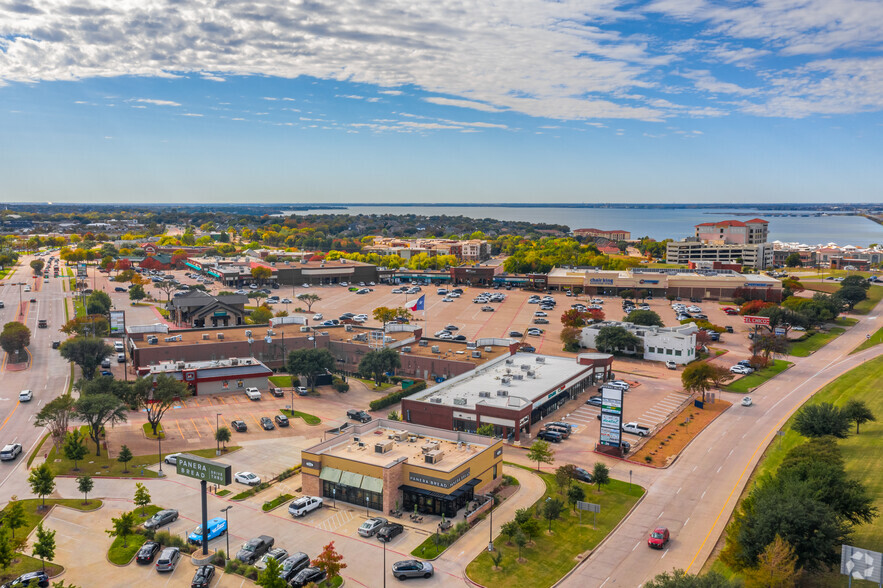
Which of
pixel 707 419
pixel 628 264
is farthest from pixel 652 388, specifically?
pixel 628 264

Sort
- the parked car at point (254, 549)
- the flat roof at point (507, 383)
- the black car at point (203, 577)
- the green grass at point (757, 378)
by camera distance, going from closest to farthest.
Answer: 1. the black car at point (203, 577)
2. the parked car at point (254, 549)
3. the flat roof at point (507, 383)
4. the green grass at point (757, 378)

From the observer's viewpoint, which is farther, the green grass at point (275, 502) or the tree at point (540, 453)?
the tree at point (540, 453)

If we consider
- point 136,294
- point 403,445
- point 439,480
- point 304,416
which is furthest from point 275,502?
point 136,294

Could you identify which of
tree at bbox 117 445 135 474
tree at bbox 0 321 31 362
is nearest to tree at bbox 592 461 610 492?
tree at bbox 117 445 135 474

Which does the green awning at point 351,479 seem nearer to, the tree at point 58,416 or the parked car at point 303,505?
the parked car at point 303,505

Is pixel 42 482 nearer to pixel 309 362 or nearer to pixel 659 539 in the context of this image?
pixel 309 362

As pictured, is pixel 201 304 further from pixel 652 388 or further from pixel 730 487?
pixel 730 487

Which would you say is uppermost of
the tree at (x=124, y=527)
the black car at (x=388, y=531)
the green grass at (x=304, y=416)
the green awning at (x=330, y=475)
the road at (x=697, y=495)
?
the green awning at (x=330, y=475)

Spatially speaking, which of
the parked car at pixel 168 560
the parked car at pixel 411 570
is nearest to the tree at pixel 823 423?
the parked car at pixel 411 570
